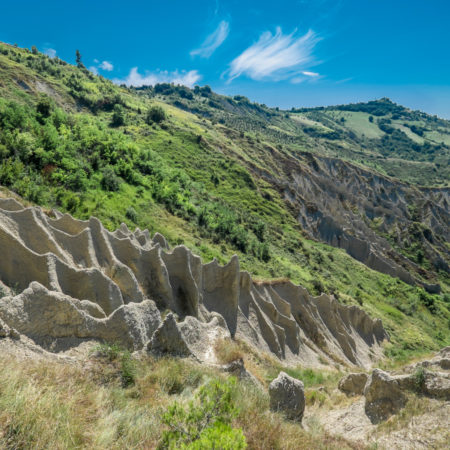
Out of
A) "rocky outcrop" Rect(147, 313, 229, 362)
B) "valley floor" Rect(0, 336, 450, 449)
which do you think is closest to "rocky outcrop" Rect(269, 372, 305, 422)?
"valley floor" Rect(0, 336, 450, 449)

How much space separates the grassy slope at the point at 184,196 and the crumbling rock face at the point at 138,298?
361 inches

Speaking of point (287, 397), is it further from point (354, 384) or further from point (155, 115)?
point (155, 115)

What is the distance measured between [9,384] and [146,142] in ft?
216

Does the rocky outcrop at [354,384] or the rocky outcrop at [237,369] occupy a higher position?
the rocky outcrop at [237,369]

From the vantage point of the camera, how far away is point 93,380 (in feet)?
22.1

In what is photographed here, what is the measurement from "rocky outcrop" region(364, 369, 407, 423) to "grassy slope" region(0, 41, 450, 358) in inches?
826

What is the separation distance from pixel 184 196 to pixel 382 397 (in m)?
37.7

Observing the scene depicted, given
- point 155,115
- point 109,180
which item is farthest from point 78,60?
point 109,180

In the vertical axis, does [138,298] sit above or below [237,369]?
above

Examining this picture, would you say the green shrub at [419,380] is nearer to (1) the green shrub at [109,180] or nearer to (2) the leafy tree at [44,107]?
(1) the green shrub at [109,180]

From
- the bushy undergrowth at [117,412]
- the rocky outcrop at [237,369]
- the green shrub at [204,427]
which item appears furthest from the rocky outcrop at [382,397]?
the green shrub at [204,427]

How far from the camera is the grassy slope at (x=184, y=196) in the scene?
29781 millimetres

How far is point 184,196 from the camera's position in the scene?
46.0 metres

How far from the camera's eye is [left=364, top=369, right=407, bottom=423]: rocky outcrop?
11625mm
